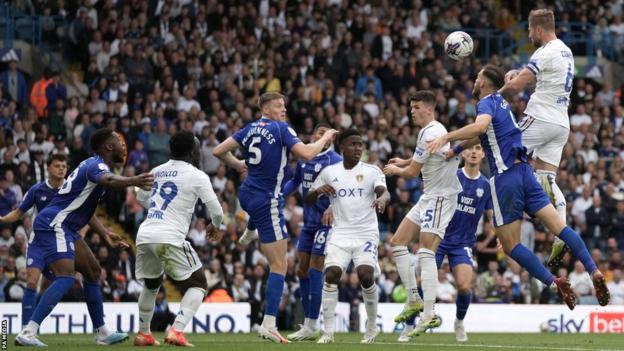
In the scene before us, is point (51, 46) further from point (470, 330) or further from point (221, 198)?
point (470, 330)

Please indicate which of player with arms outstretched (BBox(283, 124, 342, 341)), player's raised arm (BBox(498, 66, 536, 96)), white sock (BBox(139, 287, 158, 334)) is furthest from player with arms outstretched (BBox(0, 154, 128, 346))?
player's raised arm (BBox(498, 66, 536, 96))

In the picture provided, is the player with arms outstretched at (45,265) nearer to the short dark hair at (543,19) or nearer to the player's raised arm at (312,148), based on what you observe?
the player's raised arm at (312,148)

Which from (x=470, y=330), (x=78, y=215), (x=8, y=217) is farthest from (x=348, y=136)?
(x=470, y=330)

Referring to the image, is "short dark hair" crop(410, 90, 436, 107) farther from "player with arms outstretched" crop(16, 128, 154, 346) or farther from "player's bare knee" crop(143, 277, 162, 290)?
"player's bare knee" crop(143, 277, 162, 290)

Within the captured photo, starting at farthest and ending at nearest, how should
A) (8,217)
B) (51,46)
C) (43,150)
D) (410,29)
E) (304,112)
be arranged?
(410,29), (51,46), (304,112), (43,150), (8,217)

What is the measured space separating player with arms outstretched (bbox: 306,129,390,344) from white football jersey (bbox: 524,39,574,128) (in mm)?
Answer: 2190

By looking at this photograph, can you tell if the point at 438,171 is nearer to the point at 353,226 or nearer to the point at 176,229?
the point at 353,226

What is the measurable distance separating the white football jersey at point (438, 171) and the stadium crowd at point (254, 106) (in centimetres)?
810

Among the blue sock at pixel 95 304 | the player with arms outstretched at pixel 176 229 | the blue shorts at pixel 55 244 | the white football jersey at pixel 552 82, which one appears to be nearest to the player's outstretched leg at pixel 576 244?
the white football jersey at pixel 552 82

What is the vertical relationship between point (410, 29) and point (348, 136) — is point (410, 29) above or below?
above

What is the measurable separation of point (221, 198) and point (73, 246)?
11570mm

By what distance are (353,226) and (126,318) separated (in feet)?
26.6

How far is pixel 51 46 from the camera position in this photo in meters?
31.2

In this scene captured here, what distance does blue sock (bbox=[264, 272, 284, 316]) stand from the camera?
611 inches
